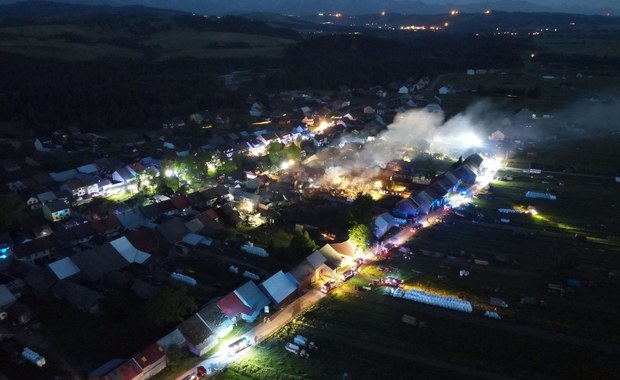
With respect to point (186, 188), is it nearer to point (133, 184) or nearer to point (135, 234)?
point (133, 184)

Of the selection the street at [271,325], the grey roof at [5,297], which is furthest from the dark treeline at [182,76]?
the street at [271,325]

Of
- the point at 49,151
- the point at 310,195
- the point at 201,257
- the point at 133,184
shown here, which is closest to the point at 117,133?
the point at 49,151

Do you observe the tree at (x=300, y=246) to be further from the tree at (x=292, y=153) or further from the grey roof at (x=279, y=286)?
the tree at (x=292, y=153)

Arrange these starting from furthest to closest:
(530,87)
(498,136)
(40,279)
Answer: (530,87)
(498,136)
(40,279)

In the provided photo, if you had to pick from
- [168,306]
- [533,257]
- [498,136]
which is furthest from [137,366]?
[498,136]

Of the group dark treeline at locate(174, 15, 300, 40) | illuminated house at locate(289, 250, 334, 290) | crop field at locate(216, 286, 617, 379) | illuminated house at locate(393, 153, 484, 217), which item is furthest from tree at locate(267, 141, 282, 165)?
dark treeline at locate(174, 15, 300, 40)

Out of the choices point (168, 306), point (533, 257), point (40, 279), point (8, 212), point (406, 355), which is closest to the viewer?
point (406, 355)

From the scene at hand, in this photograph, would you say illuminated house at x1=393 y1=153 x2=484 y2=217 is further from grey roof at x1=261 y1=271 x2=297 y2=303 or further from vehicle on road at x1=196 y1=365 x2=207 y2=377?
vehicle on road at x1=196 y1=365 x2=207 y2=377

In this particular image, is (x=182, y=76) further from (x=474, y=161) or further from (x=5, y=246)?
(x=5, y=246)
